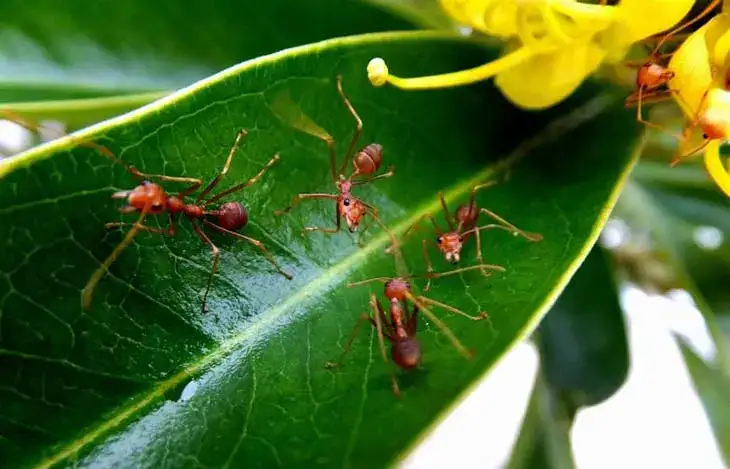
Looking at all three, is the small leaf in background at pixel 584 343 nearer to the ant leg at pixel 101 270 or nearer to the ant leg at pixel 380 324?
the ant leg at pixel 380 324

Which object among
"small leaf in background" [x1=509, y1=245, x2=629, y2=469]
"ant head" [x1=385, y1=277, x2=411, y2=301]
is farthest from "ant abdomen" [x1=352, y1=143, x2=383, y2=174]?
"small leaf in background" [x1=509, y1=245, x2=629, y2=469]

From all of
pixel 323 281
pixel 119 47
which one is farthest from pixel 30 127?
pixel 323 281

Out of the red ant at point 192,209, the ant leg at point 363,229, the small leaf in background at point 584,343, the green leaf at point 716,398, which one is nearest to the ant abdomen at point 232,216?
the red ant at point 192,209

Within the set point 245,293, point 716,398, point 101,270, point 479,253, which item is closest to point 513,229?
point 479,253

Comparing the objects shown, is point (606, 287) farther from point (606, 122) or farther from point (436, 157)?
point (436, 157)

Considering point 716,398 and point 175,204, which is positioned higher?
point 175,204

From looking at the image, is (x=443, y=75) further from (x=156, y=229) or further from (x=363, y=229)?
(x=156, y=229)
